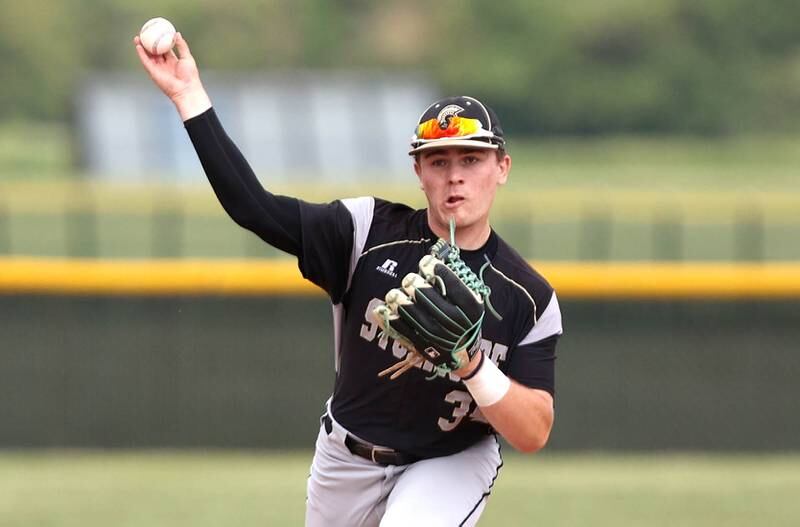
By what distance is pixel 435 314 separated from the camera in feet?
13.0

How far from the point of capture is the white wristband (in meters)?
4.14

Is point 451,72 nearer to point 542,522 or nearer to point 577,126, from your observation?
point 577,126

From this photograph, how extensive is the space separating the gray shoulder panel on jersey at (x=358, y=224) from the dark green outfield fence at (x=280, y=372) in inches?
200

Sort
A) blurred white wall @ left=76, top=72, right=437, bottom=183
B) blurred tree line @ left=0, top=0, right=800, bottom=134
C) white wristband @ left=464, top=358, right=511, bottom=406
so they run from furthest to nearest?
blurred tree line @ left=0, top=0, right=800, bottom=134, blurred white wall @ left=76, top=72, right=437, bottom=183, white wristband @ left=464, top=358, right=511, bottom=406

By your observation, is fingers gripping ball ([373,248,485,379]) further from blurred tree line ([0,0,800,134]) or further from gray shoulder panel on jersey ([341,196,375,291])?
blurred tree line ([0,0,800,134])

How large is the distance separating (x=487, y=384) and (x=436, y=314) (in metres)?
0.32

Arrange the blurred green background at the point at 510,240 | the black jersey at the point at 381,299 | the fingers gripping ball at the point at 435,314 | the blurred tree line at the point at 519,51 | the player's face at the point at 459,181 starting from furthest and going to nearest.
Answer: the blurred tree line at the point at 519,51 < the blurred green background at the point at 510,240 < the black jersey at the point at 381,299 < the player's face at the point at 459,181 < the fingers gripping ball at the point at 435,314

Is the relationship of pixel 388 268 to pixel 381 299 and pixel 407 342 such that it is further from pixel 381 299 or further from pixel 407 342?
pixel 407 342

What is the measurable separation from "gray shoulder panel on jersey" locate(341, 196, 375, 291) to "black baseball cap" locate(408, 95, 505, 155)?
0.97 ft

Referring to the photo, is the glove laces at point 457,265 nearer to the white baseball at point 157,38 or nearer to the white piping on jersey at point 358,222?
the white piping on jersey at point 358,222

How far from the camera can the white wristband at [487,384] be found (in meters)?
4.14

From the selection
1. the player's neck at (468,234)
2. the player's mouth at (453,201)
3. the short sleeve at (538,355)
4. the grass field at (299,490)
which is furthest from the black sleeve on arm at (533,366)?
the grass field at (299,490)

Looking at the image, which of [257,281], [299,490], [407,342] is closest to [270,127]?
[257,281]

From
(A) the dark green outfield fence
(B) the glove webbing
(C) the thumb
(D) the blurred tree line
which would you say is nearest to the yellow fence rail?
(A) the dark green outfield fence
